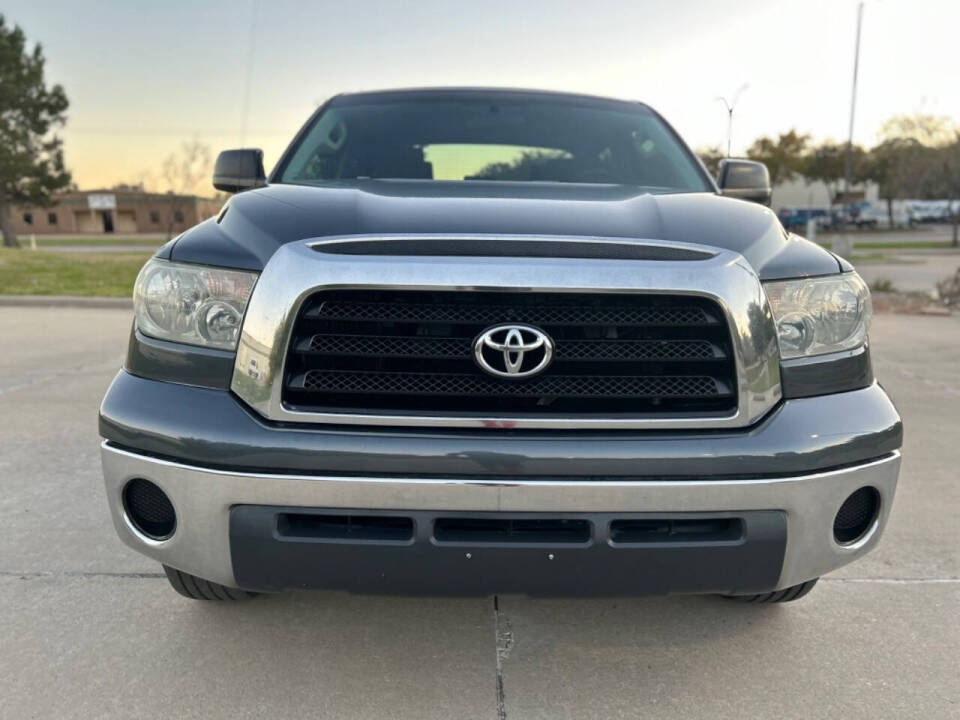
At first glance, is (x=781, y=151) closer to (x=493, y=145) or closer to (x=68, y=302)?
(x=68, y=302)

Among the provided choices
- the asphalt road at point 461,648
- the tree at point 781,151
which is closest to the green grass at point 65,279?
the asphalt road at point 461,648

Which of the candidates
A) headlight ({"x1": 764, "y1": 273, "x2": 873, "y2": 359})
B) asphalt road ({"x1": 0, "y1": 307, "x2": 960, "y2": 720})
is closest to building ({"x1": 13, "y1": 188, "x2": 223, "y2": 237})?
asphalt road ({"x1": 0, "y1": 307, "x2": 960, "y2": 720})

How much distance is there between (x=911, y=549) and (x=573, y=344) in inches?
82.2

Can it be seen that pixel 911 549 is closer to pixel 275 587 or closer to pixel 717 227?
pixel 717 227

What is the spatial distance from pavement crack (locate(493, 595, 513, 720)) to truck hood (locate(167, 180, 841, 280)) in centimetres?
120

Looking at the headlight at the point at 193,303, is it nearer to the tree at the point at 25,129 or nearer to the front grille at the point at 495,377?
the front grille at the point at 495,377

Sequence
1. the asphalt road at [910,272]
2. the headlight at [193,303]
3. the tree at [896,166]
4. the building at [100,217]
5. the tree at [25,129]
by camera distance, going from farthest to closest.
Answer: the building at [100,217] < the tree at [896,166] < the tree at [25,129] < the asphalt road at [910,272] < the headlight at [193,303]

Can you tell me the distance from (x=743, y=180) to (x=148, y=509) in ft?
8.61

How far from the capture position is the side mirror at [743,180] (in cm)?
322

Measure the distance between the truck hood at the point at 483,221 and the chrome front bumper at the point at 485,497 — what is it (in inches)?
21.3

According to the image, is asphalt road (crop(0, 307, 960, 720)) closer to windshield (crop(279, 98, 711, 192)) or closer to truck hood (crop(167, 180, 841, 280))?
truck hood (crop(167, 180, 841, 280))

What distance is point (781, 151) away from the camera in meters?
42.0

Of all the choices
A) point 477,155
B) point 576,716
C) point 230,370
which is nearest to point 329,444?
point 230,370

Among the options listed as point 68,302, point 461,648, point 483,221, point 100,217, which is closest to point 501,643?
point 461,648
